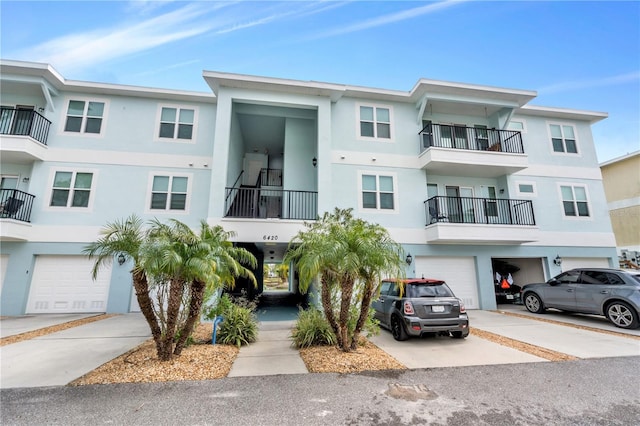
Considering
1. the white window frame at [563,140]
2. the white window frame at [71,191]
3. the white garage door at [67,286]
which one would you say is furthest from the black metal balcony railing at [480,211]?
the white window frame at [71,191]

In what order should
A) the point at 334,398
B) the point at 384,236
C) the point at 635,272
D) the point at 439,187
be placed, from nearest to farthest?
the point at 334,398
the point at 384,236
the point at 635,272
the point at 439,187

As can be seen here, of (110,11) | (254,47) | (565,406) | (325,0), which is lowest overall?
(565,406)

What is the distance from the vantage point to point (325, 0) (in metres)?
10.3

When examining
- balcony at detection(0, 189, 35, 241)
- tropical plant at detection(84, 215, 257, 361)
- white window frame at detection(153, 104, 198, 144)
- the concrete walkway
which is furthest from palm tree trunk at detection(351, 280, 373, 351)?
balcony at detection(0, 189, 35, 241)

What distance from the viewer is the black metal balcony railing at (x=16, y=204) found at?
32.4 feet

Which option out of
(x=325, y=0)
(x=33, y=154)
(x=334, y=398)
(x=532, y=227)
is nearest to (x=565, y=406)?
(x=334, y=398)

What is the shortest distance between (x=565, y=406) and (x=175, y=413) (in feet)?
16.6

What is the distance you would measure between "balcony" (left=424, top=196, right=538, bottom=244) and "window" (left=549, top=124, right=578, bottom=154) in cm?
420

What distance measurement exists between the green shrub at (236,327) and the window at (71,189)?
8.35 meters

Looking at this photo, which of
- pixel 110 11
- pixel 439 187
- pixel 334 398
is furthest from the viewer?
pixel 439 187

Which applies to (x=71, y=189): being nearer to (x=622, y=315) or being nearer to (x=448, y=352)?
(x=448, y=352)

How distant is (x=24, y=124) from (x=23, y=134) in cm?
52

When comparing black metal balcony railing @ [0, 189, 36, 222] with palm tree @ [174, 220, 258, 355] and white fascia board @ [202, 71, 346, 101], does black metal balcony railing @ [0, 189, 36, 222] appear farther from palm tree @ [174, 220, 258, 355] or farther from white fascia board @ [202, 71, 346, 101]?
palm tree @ [174, 220, 258, 355]

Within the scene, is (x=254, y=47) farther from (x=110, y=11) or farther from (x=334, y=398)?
(x=334, y=398)
